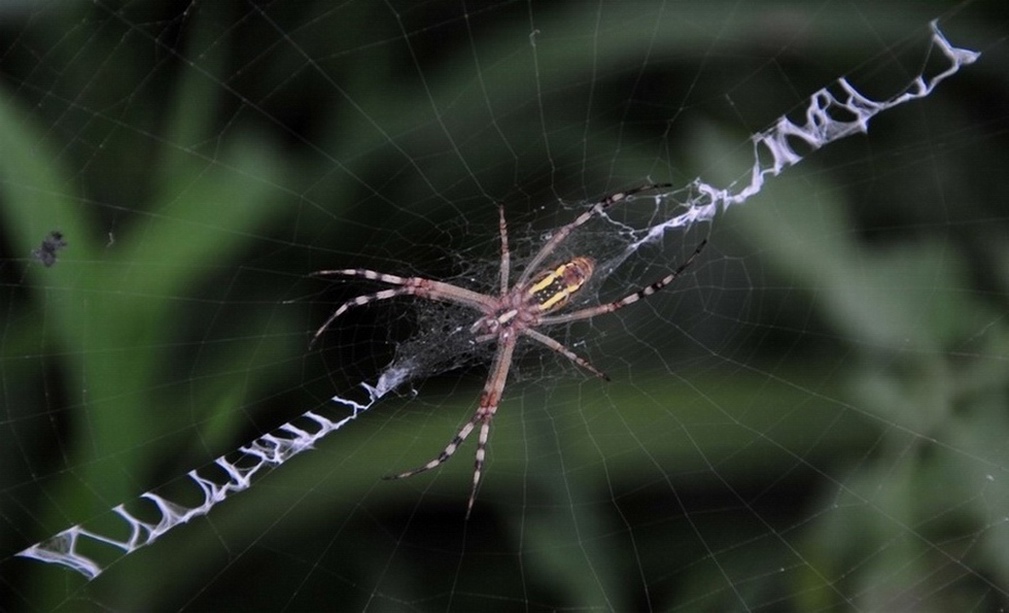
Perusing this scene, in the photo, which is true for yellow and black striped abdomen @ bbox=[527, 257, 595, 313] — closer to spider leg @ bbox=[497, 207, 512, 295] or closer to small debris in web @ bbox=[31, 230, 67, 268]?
spider leg @ bbox=[497, 207, 512, 295]

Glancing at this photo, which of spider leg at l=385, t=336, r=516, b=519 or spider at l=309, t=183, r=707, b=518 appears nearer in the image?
spider leg at l=385, t=336, r=516, b=519

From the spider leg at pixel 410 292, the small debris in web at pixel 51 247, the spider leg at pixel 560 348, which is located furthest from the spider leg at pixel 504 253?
the small debris in web at pixel 51 247

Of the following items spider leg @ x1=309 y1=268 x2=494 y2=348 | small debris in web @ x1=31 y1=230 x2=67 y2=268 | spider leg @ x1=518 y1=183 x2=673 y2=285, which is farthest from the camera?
spider leg @ x1=518 y1=183 x2=673 y2=285

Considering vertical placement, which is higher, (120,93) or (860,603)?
(120,93)

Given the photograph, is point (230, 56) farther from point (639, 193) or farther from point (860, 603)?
point (860, 603)

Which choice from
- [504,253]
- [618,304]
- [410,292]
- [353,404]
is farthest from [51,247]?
[618,304]

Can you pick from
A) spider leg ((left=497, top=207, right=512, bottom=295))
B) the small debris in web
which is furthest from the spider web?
spider leg ((left=497, top=207, right=512, bottom=295))

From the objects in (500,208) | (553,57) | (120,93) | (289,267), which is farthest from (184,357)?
(553,57)

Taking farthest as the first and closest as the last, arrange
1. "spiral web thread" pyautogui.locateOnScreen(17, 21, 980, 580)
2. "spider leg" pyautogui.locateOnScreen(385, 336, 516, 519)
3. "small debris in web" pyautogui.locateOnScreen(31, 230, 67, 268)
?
1. "spider leg" pyautogui.locateOnScreen(385, 336, 516, 519)
2. "spiral web thread" pyautogui.locateOnScreen(17, 21, 980, 580)
3. "small debris in web" pyautogui.locateOnScreen(31, 230, 67, 268)

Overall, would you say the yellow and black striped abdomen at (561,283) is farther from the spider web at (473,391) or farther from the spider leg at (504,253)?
the spider web at (473,391)
